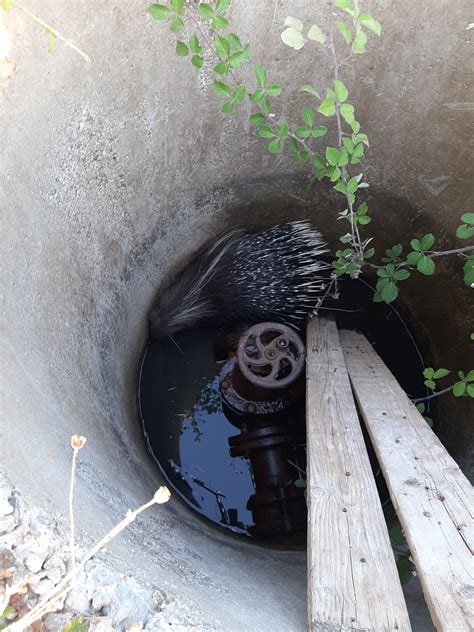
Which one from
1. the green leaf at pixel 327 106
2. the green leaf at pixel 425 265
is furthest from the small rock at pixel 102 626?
the green leaf at pixel 425 265

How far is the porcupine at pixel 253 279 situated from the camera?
235 centimetres

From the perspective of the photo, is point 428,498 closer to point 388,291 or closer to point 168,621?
point 168,621

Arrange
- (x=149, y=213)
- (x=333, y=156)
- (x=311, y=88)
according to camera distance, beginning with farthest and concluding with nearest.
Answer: (x=149, y=213) → (x=333, y=156) → (x=311, y=88)

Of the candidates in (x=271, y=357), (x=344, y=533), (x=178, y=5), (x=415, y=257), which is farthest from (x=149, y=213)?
(x=344, y=533)

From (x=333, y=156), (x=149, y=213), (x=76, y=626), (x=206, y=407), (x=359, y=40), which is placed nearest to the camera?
(x=76, y=626)

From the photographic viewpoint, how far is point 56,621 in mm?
839

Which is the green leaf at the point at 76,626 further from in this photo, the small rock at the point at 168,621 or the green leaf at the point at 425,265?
the green leaf at the point at 425,265

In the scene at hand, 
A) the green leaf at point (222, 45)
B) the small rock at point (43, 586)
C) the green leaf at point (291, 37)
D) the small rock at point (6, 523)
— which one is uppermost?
the green leaf at point (222, 45)

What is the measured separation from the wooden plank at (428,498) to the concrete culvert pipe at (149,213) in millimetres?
Result: 247

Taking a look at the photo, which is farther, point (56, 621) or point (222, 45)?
point (222, 45)

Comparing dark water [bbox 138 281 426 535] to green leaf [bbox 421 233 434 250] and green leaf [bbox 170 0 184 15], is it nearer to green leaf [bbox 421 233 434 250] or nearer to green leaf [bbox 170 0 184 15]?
green leaf [bbox 421 233 434 250]

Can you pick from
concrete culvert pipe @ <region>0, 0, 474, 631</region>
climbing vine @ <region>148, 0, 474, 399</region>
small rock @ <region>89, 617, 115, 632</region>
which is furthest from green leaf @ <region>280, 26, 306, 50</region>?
small rock @ <region>89, 617, 115, 632</region>

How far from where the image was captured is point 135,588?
2.91 feet

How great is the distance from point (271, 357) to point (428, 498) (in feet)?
3.07
